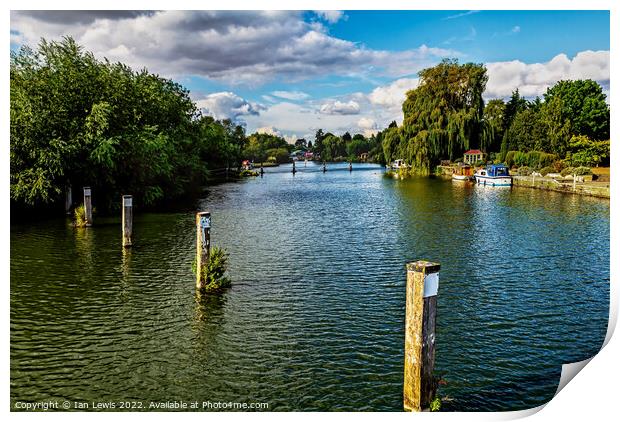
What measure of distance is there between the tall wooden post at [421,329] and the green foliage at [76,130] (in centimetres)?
A: 1622

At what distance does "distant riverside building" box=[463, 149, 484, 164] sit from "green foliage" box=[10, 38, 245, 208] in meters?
31.2

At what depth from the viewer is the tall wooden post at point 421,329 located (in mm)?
6301

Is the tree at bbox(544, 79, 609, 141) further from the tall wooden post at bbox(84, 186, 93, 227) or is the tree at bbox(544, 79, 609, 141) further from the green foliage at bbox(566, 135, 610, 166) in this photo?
the tall wooden post at bbox(84, 186, 93, 227)

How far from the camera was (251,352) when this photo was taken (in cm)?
850

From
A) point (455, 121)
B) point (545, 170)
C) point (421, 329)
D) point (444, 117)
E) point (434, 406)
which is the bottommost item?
point (434, 406)

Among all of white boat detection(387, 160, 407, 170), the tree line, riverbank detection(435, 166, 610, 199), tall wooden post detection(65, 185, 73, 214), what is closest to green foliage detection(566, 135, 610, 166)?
riverbank detection(435, 166, 610, 199)

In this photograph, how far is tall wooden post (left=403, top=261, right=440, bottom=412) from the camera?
6.30 metres

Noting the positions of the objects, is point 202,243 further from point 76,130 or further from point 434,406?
point 76,130

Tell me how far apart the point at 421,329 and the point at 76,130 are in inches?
710

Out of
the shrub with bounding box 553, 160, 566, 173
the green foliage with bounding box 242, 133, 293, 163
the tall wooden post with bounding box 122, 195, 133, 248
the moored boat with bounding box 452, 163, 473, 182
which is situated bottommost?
the tall wooden post with bounding box 122, 195, 133, 248

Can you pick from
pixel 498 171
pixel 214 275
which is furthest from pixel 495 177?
pixel 214 275

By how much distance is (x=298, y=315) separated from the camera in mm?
10211

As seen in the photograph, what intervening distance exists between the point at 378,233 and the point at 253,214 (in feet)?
24.0

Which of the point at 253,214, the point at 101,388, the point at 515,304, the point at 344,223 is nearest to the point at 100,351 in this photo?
the point at 101,388
